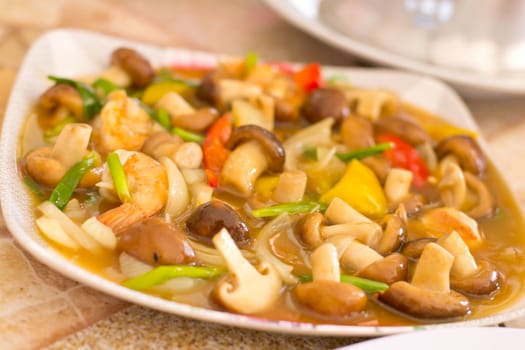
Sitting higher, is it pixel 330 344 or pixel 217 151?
pixel 217 151

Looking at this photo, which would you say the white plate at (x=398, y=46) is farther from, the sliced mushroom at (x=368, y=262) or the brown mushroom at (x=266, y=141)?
the sliced mushroom at (x=368, y=262)

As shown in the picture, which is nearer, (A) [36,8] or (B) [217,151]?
(B) [217,151]

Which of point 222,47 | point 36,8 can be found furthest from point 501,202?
point 36,8

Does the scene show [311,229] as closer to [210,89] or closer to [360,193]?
[360,193]

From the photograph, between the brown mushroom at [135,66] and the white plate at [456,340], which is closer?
the white plate at [456,340]

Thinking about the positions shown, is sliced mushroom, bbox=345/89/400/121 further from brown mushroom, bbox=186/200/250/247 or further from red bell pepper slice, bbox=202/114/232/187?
brown mushroom, bbox=186/200/250/247

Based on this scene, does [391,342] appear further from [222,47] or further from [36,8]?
[36,8]

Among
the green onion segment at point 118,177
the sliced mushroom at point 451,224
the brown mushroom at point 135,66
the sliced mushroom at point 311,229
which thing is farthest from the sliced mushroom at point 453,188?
the brown mushroom at point 135,66

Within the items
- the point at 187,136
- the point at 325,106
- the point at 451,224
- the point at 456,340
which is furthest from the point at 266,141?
the point at 456,340
